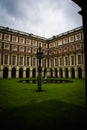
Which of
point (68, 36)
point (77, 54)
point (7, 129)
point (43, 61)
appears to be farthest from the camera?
point (43, 61)

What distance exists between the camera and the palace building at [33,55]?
38.1 m

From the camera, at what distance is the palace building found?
1500 inches

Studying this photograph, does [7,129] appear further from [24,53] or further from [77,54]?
[24,53]

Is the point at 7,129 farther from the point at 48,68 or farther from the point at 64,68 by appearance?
the point at 48,68

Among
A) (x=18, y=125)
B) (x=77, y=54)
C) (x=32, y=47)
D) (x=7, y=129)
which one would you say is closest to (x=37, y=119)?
(x=18, y=125)

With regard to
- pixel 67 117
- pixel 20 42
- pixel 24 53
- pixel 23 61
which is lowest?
pixel 67 117

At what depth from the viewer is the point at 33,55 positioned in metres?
45.0

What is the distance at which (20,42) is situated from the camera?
42188 mm

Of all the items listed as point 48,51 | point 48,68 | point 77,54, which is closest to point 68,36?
point 77,54

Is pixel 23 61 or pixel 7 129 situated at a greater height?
pixel 23 61

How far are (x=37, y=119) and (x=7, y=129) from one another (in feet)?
4.17

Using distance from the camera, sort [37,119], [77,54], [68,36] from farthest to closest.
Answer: [68,36] < [77,54] < [37,119]

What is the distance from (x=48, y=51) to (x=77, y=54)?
14562 mm

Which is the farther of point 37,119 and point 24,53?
point 24,53
